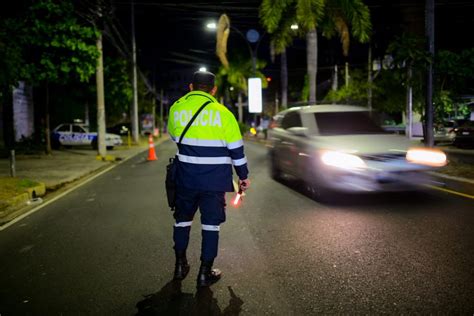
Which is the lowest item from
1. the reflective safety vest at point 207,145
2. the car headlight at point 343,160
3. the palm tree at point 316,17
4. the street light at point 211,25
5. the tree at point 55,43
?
the car headlight at point 343,160

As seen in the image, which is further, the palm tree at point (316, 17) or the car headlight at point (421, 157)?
the palm tree at point (316, 17)

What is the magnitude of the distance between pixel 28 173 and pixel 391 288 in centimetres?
1260

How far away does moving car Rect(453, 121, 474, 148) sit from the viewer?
865 inches

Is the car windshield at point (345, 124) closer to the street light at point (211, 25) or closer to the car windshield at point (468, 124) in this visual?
the car windshield at point (468, 124)

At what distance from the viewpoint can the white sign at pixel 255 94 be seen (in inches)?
1412

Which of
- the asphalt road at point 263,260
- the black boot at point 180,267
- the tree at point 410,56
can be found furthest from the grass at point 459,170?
the black boot at point 180,267

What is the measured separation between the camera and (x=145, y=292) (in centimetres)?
427

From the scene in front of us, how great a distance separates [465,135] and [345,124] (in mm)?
15148

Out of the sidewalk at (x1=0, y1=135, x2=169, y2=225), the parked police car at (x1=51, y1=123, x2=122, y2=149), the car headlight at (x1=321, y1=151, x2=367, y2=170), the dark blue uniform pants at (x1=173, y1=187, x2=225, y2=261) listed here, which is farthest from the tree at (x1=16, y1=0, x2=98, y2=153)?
the dark blue uniform pants at (x1=173, y1=187, x2=225, y2=261)

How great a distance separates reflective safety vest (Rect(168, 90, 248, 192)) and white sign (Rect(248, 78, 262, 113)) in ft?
104

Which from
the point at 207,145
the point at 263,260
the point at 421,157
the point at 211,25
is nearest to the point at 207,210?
the point at 207,145

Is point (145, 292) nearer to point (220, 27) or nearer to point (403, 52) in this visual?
point (403, 52)

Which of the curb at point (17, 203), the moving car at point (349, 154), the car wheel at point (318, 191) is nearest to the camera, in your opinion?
the moving car at point (349, 154)

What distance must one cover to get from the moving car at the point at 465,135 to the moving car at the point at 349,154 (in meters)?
14.4
